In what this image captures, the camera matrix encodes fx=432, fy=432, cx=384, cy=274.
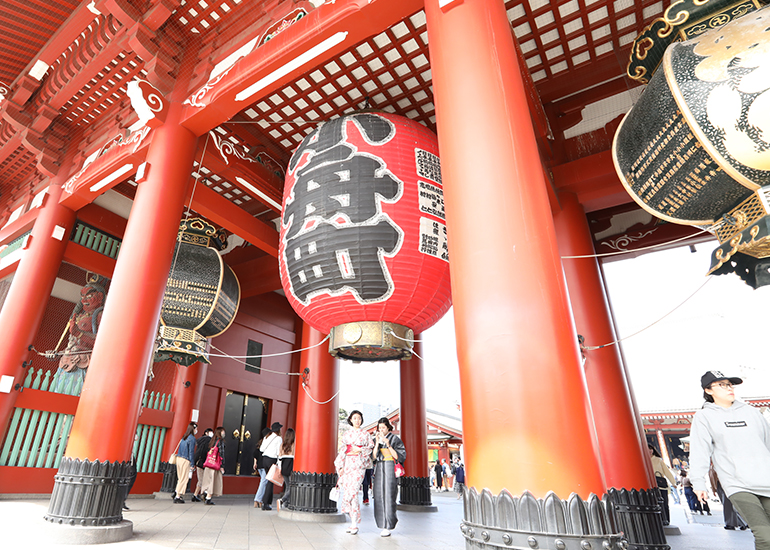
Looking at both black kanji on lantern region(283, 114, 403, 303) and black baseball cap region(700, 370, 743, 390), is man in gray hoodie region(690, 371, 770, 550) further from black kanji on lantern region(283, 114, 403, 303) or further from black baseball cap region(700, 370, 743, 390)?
black kanji on lantern region(283, 114, 403, 303)

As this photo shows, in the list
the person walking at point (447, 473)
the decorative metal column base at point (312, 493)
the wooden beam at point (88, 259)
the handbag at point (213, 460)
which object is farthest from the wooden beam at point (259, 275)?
the person walking at point (447, 473)

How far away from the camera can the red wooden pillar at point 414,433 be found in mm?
7574

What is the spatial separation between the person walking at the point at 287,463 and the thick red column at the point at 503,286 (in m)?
4.87

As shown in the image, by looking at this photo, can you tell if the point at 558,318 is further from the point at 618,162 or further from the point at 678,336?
the point at 678,336

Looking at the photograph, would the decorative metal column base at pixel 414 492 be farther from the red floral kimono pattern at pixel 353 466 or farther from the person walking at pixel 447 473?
the person walking at pixel 447 473

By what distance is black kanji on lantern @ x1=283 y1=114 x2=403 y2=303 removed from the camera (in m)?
3.33

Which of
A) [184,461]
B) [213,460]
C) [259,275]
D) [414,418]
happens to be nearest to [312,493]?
[213,460]

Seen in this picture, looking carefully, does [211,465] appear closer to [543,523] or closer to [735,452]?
[543,523]

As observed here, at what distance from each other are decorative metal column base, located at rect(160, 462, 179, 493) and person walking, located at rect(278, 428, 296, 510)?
2.84 meters

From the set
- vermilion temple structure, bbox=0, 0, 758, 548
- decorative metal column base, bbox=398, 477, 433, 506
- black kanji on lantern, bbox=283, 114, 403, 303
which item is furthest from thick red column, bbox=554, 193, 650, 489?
decorative metal column base, bbox=398, 477, 433, 506

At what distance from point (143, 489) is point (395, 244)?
7.16m

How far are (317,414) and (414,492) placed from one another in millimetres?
2917

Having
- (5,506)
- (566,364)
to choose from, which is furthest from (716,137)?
(5,506)

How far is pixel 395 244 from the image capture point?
333cm
